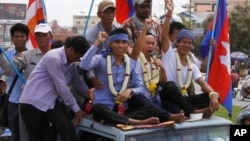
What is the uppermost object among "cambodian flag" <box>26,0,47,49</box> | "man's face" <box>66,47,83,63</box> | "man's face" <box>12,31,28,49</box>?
"cambodian flag" <box>26,0,47,49</box>

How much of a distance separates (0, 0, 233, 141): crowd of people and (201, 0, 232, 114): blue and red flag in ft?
3.53

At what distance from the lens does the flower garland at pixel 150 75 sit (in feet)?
17.2

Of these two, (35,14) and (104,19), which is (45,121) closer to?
(104,19)

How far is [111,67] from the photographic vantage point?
16.4 ft

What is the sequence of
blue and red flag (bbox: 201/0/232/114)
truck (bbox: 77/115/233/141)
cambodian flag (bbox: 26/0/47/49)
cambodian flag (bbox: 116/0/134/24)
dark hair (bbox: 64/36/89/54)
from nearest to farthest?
truck (bbox: 77/115/233/141)
dark hair (bbox: 64/36/89/54)
blue and red flag (bbox: 201/0/232/114)
cambodian flag (bbox: 26/0/47/49)
cambodian flag (bbox: 116/0/134/24)

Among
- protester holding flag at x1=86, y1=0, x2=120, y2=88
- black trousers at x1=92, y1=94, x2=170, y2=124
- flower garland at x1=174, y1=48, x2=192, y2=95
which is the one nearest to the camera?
black trousers at x1=92, y1=94, x2=170, y2=124

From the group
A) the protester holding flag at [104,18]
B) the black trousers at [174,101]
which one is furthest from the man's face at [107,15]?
the black trousers at [174,101]

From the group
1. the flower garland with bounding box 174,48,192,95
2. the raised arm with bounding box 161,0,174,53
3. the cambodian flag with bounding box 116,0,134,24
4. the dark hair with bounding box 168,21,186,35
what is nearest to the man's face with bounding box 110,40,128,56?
the raised arm with bounding box 161,0,174,53

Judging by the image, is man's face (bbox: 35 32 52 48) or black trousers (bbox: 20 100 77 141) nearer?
black trousers (bbox: 20 100 77 141)

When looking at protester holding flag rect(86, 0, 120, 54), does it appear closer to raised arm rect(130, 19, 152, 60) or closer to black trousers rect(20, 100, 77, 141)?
raised arm rect(130, 19, 152, 60)

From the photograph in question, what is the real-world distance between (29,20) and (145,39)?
269 centimetres

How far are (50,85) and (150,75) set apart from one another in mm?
1005

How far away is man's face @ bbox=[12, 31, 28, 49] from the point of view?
6.12 metres

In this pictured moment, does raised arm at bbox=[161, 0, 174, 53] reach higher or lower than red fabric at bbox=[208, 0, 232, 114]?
higher
